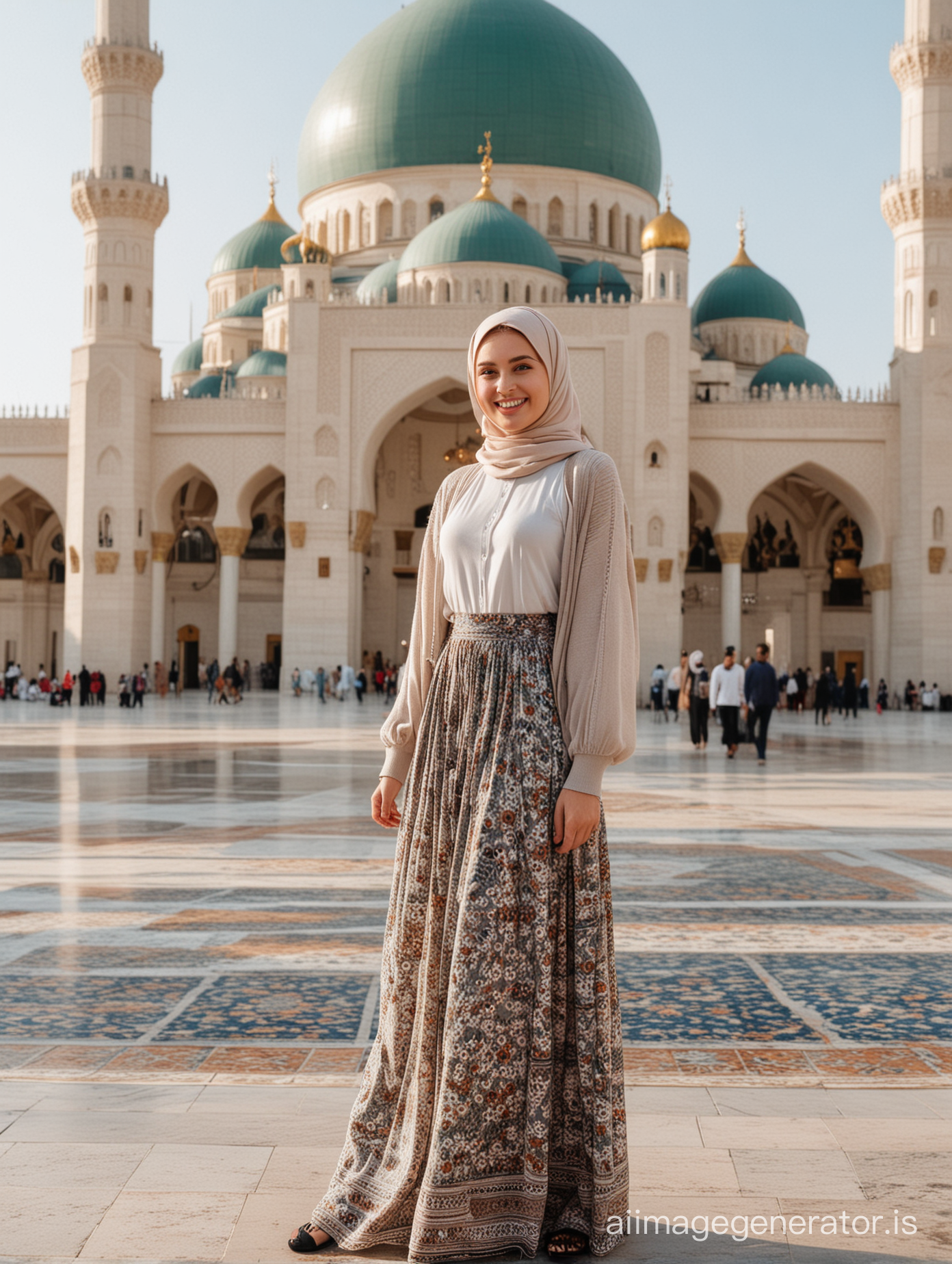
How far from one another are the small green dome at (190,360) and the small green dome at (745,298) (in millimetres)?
13554

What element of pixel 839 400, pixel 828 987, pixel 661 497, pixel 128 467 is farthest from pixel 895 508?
pixel 828 987

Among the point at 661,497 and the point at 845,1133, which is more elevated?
the point at 661,497

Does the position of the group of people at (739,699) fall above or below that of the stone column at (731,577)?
below

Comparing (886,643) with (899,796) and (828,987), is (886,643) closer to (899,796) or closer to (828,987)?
(899,796)

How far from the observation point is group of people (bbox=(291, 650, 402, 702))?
26.1 meters

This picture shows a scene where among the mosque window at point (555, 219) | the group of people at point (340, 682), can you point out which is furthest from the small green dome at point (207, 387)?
the mosque window at point (555, 219)

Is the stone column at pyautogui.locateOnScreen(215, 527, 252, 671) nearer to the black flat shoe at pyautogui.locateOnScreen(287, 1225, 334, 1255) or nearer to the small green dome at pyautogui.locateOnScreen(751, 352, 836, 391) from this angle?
the small green dome at pyautogui.locateOnScreen(751, 352, 836, 391)

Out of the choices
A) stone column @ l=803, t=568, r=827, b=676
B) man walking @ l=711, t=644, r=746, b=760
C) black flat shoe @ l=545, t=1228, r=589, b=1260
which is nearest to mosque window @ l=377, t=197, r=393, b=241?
stone column @ l=803, t=568, r=827, b=676

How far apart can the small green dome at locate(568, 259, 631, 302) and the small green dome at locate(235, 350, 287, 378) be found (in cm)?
659

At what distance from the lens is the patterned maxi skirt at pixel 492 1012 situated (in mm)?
1925

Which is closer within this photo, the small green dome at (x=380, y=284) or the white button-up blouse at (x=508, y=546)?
the white button-up blouse at (x=508, y=546)

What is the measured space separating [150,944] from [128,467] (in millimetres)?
24410

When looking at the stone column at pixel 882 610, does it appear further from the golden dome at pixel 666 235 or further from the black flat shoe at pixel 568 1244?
the black flat shoe at pixel 568 1244

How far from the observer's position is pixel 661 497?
1052 inches
